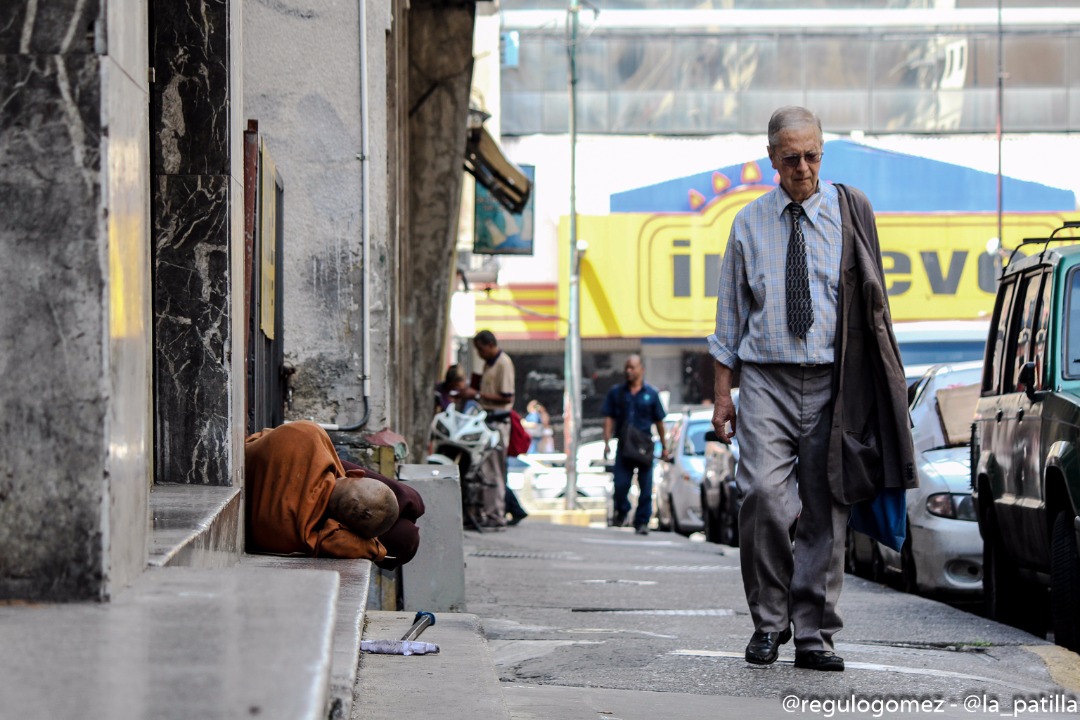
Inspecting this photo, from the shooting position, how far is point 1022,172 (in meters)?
41.0

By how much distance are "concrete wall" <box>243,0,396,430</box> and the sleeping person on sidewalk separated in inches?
88.7

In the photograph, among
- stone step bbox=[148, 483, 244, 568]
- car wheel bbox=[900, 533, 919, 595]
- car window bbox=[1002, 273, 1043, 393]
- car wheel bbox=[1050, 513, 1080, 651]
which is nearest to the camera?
stone step bbox=[148, 483, 244, 568]

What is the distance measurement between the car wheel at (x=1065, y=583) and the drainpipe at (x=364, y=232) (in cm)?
321

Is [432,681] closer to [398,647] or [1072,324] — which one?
[398,647]

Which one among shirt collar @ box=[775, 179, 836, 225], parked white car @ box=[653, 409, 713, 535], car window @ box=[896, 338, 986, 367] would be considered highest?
shirt collar @ box=[775, 179, 836, 225]

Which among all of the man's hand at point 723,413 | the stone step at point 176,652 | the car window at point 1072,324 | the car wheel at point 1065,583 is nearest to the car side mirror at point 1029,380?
the car window at point 1072,324

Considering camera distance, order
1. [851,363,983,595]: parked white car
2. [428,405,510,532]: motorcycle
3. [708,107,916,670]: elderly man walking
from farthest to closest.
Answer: [428,405,510,532]: motorcycle → [851,363,983,595]: parked white car → [708,107,916,670]: elderly man walking

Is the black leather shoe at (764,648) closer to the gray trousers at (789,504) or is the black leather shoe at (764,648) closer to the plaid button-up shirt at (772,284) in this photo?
the gray trousers at (789,504)

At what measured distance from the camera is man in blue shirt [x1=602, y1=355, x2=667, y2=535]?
1619cm

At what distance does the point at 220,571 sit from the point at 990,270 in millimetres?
35042

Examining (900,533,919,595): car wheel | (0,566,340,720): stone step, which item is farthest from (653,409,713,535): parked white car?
(0,566,340,720): stone step

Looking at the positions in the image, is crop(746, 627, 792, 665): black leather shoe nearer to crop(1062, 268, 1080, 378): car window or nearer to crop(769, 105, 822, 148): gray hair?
crop(769, 105, 822, 148): gray hair

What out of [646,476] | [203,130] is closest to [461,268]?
[646,476]

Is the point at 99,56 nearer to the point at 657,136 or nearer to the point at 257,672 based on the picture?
the point at 257,672
